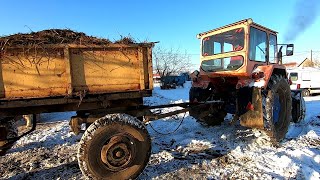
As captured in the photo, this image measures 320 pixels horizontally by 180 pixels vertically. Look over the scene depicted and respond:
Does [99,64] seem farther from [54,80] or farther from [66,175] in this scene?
[66,175]

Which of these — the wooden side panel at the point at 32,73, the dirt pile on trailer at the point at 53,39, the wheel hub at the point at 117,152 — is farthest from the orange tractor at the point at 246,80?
the wooden side panel at the point at 32,73

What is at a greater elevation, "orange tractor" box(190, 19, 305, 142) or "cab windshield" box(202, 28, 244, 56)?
"cab windshield" box(202, 28, 244, 56)

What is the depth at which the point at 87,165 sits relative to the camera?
393 cm

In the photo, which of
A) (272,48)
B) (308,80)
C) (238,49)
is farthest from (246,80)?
(308,80)

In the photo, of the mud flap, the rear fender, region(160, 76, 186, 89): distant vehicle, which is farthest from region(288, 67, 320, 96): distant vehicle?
the mud flap

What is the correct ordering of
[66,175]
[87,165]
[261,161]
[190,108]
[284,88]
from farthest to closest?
1. [284,88]
2. [190,108]
3. [261,161]
4. [66,175]
5. [87,165]

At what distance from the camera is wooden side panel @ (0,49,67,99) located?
3.58 metres

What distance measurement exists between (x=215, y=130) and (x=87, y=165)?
407 cm

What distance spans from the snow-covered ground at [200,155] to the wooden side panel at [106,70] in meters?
1.39

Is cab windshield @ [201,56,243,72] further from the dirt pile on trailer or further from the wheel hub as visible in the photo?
the wheel hub

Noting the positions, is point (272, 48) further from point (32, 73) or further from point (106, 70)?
point (32, 73)

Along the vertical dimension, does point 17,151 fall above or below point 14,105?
below

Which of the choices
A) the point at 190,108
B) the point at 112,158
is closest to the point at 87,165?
the point at 112,158

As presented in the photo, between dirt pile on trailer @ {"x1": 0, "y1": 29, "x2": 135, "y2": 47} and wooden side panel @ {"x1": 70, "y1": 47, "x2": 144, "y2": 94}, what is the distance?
0.14 meters
